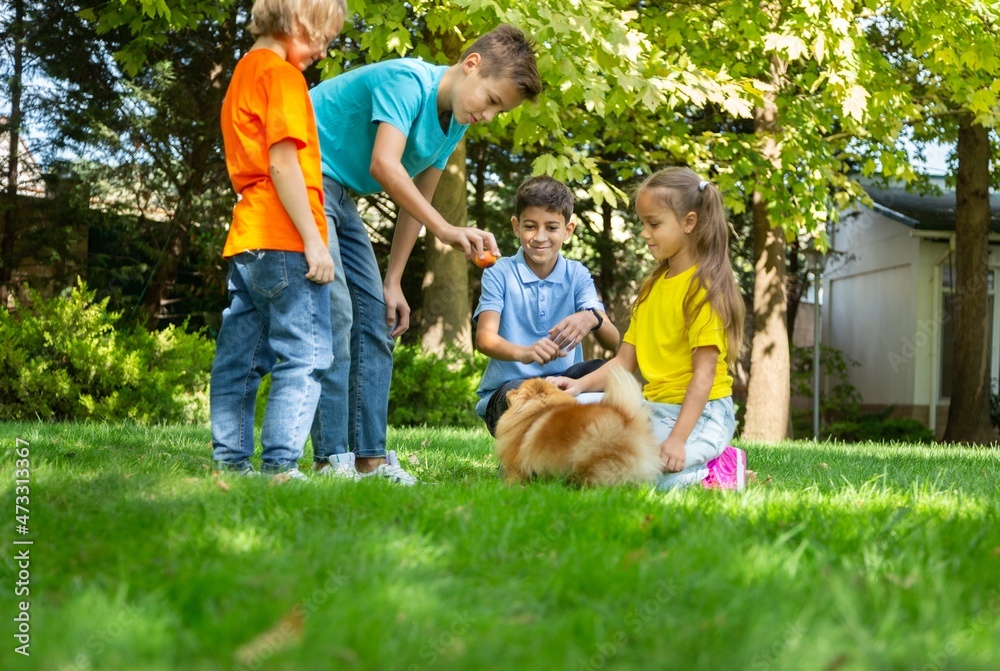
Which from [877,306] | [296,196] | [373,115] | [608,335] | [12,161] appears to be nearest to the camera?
[296,196]

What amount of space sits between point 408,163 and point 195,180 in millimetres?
8920

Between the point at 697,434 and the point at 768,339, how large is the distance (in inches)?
339

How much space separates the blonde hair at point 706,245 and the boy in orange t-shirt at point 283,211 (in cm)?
155

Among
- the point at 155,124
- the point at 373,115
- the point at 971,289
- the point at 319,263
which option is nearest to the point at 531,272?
the point at 373,115

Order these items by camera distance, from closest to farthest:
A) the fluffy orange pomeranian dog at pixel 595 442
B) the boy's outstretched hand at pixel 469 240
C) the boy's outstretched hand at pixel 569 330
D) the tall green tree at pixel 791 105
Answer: the fluffy orange pomeranian dog at pixel 595 442 < the boy's outstretched hand at pixel 469 240 < the boy's outstretched hand at pixel 569 330 < the tall green tree at pixel 791 105

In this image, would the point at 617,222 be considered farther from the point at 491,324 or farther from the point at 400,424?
the point at 491,324

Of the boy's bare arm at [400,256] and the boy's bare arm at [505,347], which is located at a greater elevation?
the boy's bare arm at [400,256]

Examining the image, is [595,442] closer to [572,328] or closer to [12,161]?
[572,328]

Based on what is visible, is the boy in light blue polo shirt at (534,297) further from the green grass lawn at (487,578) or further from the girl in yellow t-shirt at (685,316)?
the green grass lawn at (487,578)

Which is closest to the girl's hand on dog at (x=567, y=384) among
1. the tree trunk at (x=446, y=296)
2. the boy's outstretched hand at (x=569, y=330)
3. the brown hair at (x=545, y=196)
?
the boy's outstretched hand at (x=569, y=330)

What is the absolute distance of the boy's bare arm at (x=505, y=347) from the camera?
434 centimetres

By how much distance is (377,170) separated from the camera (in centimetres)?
390

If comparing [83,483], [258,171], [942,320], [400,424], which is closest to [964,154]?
[942,320]

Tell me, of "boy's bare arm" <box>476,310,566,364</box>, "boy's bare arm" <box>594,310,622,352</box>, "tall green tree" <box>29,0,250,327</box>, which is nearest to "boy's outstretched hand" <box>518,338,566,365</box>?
"boy's bare arm" <box>476,310,566,364</box>
